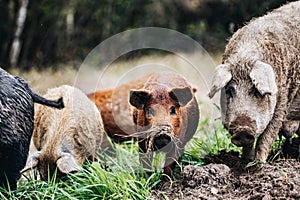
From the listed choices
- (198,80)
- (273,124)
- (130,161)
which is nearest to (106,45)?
(198,80)

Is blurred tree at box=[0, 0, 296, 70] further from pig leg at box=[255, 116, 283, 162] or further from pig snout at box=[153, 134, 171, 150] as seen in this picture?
pig snout at box=[153, 134, 171, 150]

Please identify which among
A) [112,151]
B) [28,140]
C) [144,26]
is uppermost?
[144,26]

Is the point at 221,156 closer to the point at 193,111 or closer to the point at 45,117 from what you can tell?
the point at 193,111

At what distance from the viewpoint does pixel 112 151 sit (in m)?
8.20

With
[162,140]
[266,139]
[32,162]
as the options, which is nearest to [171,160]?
[162,140]

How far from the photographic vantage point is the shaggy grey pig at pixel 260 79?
5703mm

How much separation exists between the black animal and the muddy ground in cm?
144

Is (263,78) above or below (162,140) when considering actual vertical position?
above

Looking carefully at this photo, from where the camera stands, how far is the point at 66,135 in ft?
22.3

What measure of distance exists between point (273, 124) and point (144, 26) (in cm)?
1062

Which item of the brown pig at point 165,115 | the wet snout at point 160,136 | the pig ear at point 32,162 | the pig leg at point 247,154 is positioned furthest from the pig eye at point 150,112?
the pig ear at point 32,162

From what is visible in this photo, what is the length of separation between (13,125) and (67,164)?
769 mm

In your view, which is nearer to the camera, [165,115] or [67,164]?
[165,115]

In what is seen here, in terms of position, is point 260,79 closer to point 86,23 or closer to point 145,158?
point 145,158
